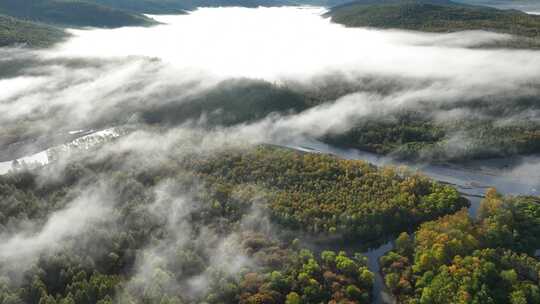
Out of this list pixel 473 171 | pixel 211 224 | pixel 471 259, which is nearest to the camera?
pixel 471 259

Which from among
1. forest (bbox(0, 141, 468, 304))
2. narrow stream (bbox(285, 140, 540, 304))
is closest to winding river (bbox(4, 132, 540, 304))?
narrow stream (bbox(285, 140, 540, 304))

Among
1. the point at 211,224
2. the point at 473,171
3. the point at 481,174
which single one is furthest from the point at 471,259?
the point at 473,171

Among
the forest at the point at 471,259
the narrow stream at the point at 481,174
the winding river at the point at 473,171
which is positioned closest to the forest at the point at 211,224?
the forest at the point at 471,259

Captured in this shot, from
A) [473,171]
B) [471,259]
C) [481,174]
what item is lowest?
[481,174]

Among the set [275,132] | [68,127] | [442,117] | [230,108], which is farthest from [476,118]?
[68,127]

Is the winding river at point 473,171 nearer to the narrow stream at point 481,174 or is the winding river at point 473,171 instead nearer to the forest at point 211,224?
the narrow stream at point 481,174

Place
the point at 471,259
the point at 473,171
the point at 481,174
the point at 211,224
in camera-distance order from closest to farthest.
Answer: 1. the point at 471,259
2. the point at 211,224
3. the point at 481,174
4. the point at 473,171

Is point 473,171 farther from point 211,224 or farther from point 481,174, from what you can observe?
point 211,224

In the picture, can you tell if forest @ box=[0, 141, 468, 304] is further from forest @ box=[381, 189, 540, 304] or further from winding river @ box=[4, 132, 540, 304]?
winding river @ box=[4, 132, 540, 304]
